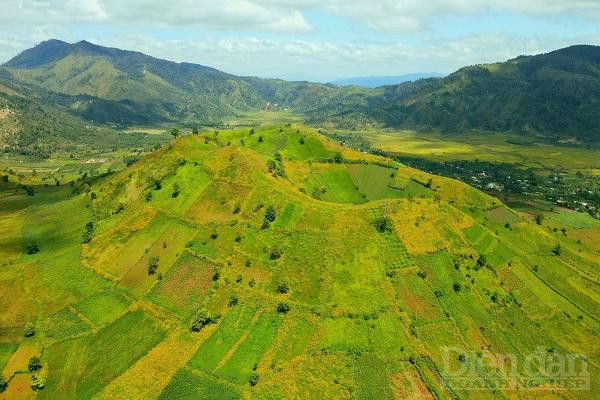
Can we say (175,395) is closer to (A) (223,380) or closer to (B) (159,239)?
(A) (223,380)

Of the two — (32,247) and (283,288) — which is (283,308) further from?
(32,247)

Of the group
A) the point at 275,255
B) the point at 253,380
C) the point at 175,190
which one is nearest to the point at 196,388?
the point at 253,380

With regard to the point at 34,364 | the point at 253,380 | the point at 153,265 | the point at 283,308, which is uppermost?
the point at 153,265

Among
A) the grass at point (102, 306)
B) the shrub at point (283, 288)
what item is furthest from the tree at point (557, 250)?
the grass at point (102, 306)

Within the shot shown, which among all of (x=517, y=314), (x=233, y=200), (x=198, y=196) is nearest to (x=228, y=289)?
(x=233, y=200)

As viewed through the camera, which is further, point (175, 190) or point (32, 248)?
point (175, 190)

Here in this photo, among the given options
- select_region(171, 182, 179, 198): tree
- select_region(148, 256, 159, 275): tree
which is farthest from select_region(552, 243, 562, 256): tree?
select_region(148, 256, 159, 275): tree

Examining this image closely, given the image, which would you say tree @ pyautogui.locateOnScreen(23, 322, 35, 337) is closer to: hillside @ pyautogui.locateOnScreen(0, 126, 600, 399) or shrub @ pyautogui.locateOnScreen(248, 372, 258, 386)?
hillside @ pyautogui.locateOnScreen(0, 126, 600, 399)

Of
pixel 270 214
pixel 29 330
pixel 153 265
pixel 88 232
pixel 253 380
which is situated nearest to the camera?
pixel 253 380

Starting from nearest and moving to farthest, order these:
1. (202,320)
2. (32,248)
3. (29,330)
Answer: (202,320)
(29,330)
(32,248)
